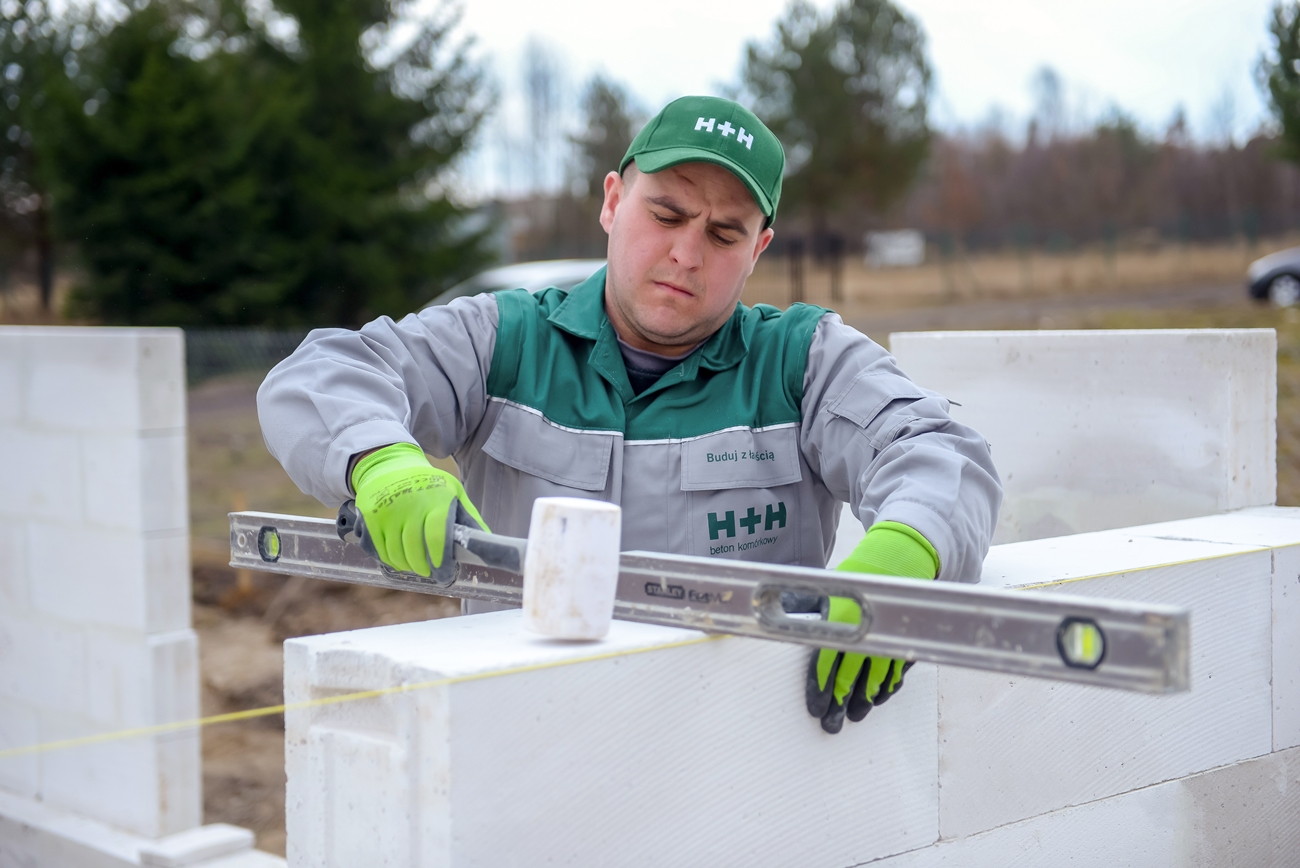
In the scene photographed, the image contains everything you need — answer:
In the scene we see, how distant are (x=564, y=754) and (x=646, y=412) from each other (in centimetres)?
100

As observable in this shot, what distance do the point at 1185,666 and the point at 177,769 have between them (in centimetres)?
384

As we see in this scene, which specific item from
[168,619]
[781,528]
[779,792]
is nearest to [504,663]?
[779,792]

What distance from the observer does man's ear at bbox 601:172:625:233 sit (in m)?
2.65

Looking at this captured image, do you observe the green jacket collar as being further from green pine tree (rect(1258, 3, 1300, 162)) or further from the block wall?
green pine tree (rect(1258, 3, 1300, 162))

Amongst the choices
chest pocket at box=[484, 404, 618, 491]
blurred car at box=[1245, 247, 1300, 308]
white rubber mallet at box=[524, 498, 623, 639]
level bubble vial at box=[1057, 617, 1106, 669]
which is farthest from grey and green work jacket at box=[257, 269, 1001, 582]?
blurred car at box=[1245, 247, 1300, 308]

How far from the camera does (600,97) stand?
3294cm

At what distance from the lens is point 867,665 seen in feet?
5.76

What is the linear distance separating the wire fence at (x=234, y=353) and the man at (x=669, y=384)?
23.7ft

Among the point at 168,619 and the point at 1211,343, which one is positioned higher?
the point at 1211,343

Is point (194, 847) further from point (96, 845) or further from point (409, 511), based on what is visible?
point (409, 511)

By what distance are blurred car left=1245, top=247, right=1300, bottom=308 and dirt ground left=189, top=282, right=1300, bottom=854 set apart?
2.69m

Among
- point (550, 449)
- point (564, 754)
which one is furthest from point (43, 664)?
point (564, 754)

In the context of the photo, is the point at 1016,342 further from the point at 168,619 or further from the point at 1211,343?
the point at 168,619

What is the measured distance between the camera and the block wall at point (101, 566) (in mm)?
4168
